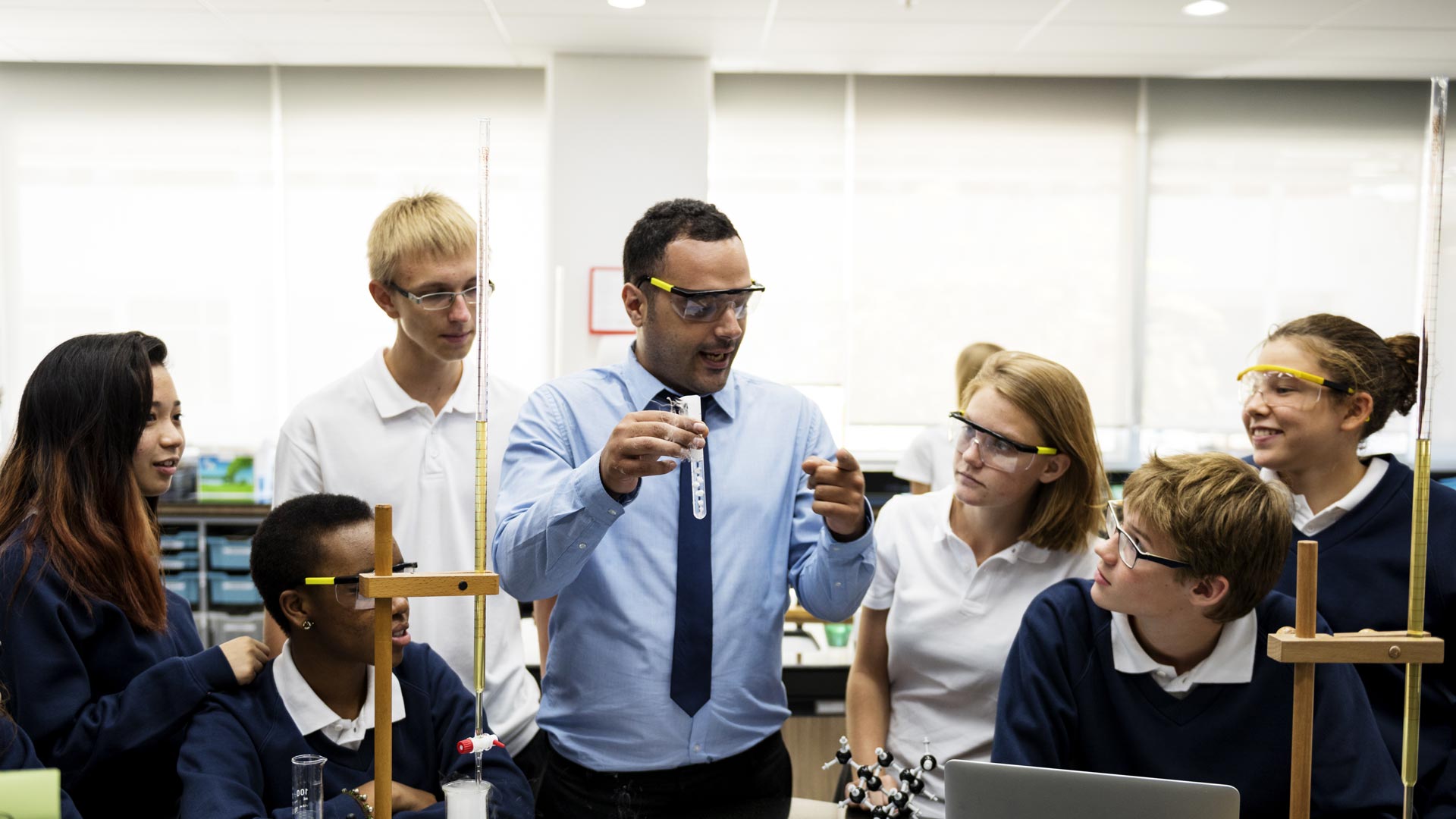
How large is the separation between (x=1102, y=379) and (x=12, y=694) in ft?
16.9

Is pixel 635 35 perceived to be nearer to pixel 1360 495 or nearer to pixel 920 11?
pixel 920 11

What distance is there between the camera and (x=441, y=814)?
4.63ft

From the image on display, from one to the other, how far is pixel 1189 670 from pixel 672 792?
771 millimetres

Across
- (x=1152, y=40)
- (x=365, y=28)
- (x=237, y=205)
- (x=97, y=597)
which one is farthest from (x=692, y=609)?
(x=237, y=205)

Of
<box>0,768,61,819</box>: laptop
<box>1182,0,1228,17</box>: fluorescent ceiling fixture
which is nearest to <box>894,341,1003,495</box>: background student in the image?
<box>1182,0,1228,17</box>: fluorescent ceiling fixture

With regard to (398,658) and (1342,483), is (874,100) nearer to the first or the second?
(1342,483)

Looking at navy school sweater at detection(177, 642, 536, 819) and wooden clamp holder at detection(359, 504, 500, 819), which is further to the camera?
navy school sweater at detection(177, 642, 536, 819)

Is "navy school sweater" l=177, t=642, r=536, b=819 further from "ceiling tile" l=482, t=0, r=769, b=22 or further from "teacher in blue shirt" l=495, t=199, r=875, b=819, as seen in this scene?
"ceiling tile" l=482, t=0, r=769, b=22

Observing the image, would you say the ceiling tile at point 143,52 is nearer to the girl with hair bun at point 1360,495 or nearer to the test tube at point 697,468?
the test tube at point 697,468

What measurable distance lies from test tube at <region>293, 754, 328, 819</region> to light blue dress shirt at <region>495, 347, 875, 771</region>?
35 centimetres

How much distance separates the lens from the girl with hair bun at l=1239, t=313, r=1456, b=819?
5.42ft

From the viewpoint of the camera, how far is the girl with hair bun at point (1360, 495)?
165cm

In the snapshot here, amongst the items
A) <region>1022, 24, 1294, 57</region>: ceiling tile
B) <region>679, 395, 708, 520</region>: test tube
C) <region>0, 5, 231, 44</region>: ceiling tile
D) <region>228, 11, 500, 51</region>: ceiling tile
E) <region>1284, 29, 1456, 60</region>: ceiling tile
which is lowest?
<region>679, 395, 708, 520</region>: test tube

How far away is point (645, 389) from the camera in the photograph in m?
1.69
